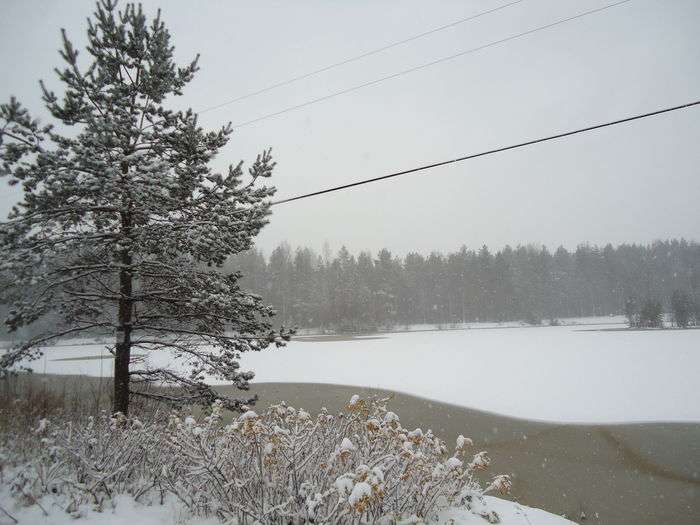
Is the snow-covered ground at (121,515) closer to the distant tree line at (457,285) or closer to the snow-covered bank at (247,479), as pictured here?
the snow-covered bank at (247,479)

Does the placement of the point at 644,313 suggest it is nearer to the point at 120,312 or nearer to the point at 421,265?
the point at 421,265

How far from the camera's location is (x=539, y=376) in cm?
1549

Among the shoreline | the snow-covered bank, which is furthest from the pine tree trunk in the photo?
the shoreline

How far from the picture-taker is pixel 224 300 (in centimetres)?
610

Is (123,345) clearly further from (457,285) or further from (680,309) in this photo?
(457,285)

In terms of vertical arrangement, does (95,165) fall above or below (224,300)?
above

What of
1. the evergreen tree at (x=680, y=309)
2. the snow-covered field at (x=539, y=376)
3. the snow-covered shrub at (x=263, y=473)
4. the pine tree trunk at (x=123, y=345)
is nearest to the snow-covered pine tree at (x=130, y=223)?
the pine tree trunk at (x=123, y=345)

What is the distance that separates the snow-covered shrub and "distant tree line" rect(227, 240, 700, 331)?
53.8 metres

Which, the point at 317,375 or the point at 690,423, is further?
the point at 317,375

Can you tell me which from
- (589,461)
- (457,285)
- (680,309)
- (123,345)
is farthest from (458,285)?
(123,345)

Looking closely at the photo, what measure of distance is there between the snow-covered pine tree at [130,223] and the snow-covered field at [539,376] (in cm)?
423

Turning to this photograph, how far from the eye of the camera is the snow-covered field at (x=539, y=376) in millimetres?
11078

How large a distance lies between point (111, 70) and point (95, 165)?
2.37 m

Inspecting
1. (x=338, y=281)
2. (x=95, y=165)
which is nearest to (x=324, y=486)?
(x=95, y=165)
